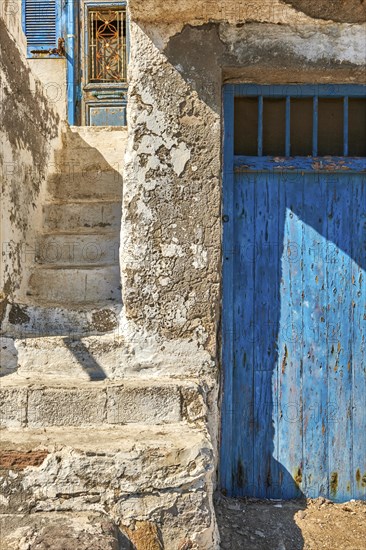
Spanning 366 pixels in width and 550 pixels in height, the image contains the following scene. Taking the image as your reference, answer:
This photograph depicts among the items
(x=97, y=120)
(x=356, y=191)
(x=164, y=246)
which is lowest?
(x=164, y=246)

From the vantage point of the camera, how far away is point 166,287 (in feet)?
10.4

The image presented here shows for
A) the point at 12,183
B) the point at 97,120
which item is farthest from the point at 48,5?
the point at 12,183

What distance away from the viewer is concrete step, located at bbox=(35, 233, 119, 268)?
3.85 metres

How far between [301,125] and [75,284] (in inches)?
68.1

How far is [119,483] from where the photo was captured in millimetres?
2555

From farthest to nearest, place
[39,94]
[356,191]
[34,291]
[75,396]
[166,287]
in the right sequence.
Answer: [39,94]
[34,291]
[356,191]
[166,287]
[75,396]

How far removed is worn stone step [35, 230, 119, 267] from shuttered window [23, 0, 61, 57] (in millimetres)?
3614

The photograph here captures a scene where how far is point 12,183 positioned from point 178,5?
1.43 m

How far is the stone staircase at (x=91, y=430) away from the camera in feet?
8.36

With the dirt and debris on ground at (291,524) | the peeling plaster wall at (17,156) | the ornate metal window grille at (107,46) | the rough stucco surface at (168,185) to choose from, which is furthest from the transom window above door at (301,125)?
the ornate metal window grille at (107,46)

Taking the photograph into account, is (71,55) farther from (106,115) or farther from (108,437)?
(108,437)

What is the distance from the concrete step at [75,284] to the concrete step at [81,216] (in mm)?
492

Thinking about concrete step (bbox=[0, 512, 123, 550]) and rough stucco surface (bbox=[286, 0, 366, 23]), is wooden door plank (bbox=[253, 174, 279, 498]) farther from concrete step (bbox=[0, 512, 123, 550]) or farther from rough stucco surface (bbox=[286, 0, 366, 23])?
concrete step (bbox=[0, 512, 123, 550])

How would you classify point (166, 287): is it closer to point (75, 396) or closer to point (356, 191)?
point (75, 396)
